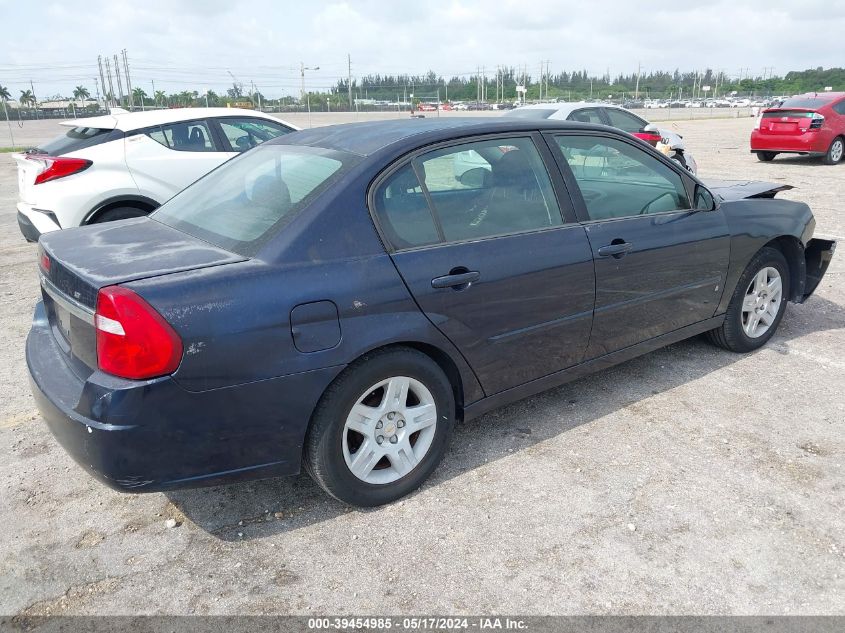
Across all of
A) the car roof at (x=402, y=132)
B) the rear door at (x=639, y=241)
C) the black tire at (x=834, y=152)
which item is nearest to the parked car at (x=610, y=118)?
the black tire at (x=834, y=152)

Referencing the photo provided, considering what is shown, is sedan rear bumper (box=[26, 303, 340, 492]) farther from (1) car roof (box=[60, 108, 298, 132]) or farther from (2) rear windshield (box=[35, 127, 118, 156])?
(1) car roof (box=[60, 108, 298, 132])

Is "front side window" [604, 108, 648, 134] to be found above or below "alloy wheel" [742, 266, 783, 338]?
above

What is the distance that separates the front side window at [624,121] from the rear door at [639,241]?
283 inches

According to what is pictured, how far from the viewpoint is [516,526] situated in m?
2.84

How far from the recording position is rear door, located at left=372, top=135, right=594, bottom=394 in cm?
295

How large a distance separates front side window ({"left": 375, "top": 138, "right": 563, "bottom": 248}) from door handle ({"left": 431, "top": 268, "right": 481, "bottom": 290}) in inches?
6.5

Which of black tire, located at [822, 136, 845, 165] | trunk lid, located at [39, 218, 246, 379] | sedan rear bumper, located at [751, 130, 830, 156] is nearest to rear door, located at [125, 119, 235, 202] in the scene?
trunk lid, located at [39, 218, 246, 379]

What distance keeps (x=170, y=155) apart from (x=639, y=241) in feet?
17.1

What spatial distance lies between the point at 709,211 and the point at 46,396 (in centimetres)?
369

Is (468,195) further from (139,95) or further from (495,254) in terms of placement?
(139,95)

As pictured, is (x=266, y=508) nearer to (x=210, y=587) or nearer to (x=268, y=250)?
(x=210, y=587)

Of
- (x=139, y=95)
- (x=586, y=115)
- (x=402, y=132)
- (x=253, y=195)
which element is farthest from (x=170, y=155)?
(x=139, y=95)

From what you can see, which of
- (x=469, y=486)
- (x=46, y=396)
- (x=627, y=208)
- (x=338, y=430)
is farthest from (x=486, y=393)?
(x=46, y=396)

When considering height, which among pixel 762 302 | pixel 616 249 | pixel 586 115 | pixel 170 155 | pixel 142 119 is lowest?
pixel 762 302
